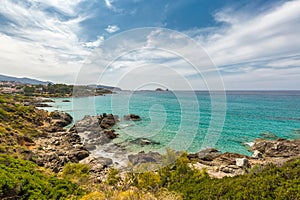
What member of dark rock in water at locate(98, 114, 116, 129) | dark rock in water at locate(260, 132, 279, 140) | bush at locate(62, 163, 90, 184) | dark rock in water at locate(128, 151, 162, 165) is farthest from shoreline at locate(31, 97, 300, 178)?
dark rock in water at locate(98, 114, 116, 129)

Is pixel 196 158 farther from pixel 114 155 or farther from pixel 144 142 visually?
pixel 114 155

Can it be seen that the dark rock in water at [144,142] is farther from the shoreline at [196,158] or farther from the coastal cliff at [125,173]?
the shoreline at [196,158]

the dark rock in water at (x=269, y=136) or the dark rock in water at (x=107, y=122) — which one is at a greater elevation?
the dark rock in water at (x=107, y=122)

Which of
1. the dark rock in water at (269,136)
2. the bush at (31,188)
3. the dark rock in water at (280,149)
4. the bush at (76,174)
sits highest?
the bush at (31,188)

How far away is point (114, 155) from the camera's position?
16.2m

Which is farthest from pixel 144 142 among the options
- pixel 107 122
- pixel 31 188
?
pixel 31 188

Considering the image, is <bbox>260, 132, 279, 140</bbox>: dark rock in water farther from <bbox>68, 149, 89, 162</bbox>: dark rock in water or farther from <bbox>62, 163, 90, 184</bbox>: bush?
<bbox>62, 163, 90, 184</bbox>: bush

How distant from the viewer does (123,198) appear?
377 cm

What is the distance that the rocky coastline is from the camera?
12.1 metres

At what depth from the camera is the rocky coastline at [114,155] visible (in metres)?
12.1

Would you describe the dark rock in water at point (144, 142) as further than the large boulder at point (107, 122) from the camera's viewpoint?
No

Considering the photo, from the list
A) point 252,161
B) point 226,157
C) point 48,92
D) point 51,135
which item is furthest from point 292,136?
point 48,92

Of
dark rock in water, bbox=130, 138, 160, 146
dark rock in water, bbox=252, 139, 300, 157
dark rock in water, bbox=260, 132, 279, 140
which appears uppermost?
dark rock in water, bbox=252, 139, 300, 157

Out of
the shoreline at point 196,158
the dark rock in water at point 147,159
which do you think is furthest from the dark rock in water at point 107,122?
the dark rock in water at point 147,159
